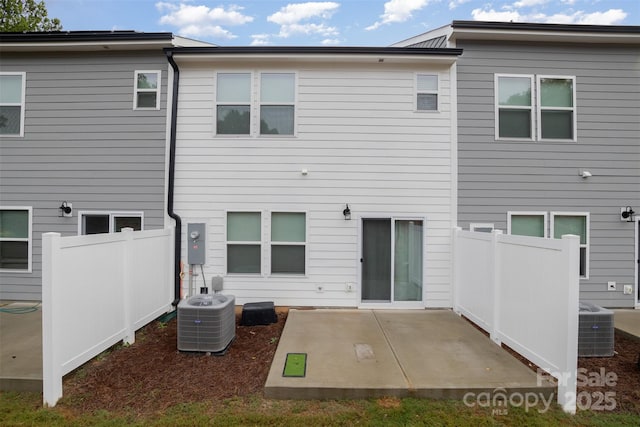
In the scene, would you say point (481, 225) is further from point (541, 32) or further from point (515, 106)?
point (541, 32)

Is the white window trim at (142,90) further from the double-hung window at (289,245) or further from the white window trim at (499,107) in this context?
the white window trim at (499,107)

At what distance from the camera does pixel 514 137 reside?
21.0 ft

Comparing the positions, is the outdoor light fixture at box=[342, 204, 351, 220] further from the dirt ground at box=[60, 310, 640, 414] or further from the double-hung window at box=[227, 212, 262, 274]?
the dirt ground at box=[60, 310, 640, 414]

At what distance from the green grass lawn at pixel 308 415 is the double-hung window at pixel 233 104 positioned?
4894 millimetres

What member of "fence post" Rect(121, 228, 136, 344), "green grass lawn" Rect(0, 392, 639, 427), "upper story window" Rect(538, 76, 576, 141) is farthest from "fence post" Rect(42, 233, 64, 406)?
"upper story window" Rect(538, 76, 576, 141)

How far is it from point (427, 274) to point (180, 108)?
6.06 meters

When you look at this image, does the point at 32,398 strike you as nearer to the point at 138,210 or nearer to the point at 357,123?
the point at 138,210

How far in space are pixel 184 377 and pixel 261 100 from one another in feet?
16.5

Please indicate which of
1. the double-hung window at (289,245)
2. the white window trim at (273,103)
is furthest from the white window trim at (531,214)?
the white window trim at (273,103)

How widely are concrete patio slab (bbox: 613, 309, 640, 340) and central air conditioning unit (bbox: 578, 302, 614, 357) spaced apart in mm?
1193

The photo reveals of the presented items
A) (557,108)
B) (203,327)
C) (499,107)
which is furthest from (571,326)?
(557,108)

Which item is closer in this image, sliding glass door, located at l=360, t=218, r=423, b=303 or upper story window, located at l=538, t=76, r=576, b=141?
sliding glass door, located at l=360, t=218, r=423, b=303

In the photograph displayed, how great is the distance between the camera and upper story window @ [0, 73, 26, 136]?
647cm

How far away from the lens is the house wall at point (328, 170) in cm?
628
